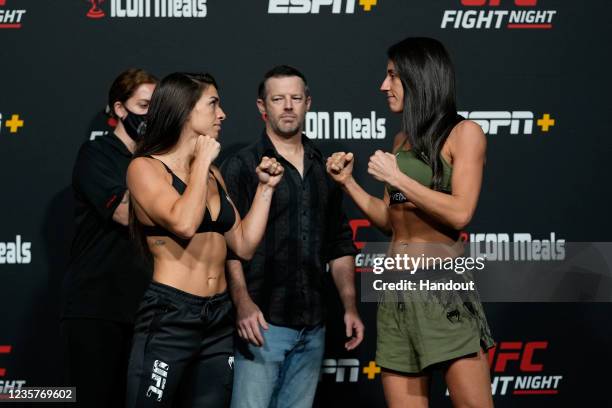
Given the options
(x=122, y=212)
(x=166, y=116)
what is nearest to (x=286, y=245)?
(x=122, y=212)

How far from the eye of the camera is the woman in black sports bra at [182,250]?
7.50 feet

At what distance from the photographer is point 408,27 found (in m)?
3.73

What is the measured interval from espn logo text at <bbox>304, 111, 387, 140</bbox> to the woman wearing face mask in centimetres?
88

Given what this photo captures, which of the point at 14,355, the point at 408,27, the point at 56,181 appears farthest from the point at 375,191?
the point at 14,355

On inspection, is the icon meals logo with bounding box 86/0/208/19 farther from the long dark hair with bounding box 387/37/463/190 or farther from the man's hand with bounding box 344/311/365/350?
the man's hand with bounding box 344/311/365/350

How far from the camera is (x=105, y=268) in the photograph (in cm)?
293

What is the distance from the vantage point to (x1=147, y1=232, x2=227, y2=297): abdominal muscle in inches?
92.6

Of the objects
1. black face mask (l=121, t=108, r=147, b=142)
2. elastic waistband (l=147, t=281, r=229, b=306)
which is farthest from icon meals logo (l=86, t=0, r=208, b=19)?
elastic waistband (l=147, t=281, r=229, b=306)

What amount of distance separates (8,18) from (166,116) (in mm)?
1569

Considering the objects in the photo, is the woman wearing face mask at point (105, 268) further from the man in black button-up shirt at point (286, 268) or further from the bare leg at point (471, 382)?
the bare leg at point (471, 382)

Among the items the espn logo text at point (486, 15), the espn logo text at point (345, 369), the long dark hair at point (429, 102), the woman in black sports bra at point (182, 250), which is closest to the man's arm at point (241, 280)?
the woman in black sports bra at point (182, 250)

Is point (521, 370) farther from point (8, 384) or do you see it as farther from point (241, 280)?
point (8, 384)

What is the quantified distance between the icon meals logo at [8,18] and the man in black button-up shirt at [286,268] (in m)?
1.34

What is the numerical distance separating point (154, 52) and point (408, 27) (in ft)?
3.92
